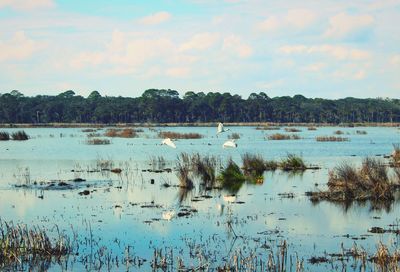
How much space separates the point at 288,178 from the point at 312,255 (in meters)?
15.3

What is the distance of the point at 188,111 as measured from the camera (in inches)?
5689

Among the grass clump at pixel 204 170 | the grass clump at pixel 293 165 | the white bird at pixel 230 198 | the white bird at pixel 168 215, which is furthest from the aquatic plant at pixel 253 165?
the white bird at pixel 168 215

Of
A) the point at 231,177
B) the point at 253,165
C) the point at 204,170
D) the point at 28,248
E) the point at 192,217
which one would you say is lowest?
the point at 192,217

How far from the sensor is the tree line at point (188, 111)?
140375mm

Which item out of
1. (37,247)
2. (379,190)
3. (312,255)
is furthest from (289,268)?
(379,190)

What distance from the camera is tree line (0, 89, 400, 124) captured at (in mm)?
140375

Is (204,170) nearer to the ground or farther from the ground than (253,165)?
farther from the ground

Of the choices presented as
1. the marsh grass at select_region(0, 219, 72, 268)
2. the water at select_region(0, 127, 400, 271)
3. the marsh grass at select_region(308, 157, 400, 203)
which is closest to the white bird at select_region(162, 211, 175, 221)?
the water at select_region(0, 127, 400, 271)

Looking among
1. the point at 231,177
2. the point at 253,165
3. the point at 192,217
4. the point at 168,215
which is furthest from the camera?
the point at 253,165

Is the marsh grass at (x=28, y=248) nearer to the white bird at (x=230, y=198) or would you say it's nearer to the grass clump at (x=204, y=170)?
the white bird at (x=230, y=198)

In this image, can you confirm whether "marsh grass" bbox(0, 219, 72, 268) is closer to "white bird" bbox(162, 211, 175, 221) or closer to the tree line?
"white bird" bbox(162, 211, 175, 221)

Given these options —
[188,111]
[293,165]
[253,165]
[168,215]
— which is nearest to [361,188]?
[168,215]

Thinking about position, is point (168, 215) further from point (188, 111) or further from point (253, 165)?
point (188, 111)

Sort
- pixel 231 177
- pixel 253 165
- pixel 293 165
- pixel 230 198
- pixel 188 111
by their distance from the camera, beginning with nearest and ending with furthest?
pixel 230 198
pixel 231 177
pixel 253 165
pixel 293 165
pixel 188 111
